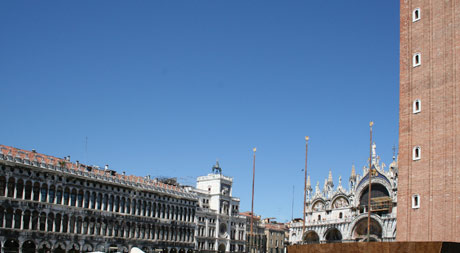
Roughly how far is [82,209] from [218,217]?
2928 centimetres

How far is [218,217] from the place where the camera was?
89.9 meters

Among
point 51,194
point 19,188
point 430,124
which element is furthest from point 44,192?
point 430,124

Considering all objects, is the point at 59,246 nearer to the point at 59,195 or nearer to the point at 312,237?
the point at 59,195

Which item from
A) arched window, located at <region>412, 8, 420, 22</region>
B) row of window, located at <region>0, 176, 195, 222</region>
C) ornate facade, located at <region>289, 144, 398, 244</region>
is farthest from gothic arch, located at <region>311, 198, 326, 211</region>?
arched window, located at <region>412, 8, 420, 22</region>

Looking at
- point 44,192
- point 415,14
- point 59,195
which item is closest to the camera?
point 415,14

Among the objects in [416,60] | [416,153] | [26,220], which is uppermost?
[416,60]

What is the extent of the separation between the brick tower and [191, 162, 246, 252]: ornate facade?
165 ft

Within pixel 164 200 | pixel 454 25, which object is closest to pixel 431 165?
pixel 454 25

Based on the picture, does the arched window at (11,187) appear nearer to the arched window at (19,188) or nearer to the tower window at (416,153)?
the arched window at (19,188)

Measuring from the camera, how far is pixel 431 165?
124 ft

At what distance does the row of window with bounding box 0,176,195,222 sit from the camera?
5888 centimetres

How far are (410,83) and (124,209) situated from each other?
43483 mm

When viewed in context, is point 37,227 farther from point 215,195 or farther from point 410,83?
point 410,83

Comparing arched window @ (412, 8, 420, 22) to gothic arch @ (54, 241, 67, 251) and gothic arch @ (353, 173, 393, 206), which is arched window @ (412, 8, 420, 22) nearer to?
gothic arch @ (353, 173, 393, 206)
